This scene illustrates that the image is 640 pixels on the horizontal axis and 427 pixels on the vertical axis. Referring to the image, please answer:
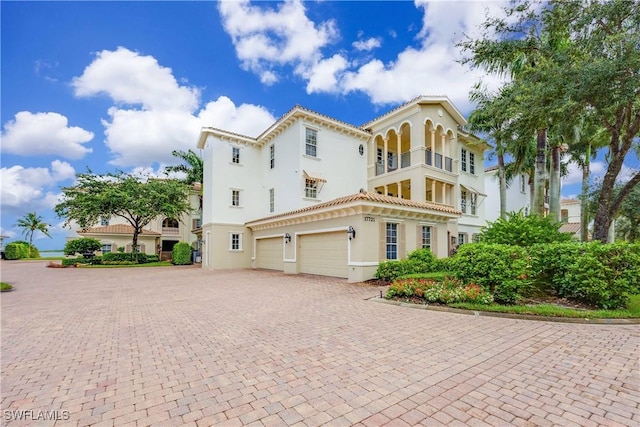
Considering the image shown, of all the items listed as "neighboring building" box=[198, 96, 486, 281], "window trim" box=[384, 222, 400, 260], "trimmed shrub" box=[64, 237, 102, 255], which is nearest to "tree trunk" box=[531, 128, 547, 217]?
"neighboring building" box=[198, 96, 486, 281]

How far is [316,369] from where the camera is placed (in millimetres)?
3934

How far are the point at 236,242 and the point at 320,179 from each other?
305 inches

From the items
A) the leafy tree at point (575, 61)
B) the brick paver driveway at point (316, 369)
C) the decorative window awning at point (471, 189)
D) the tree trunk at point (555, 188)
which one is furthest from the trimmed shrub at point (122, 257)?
the tree trunk at point (555, 188)

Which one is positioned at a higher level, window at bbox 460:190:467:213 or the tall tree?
the tall tree

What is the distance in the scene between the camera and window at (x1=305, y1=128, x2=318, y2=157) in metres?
18.7

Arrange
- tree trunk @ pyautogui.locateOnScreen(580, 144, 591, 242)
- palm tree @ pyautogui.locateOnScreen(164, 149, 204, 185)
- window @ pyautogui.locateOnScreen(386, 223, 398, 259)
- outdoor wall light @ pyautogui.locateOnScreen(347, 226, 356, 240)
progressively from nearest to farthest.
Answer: outdoor wall light @ pyautogui.locateOnScreen(347, 226, 356, 240), window @ pyautogui.locateOnScreen(386, 223, 398, 259), tree trunk @ pyautogui.locateOnScreen(580, 144, 591, 242), palm tree @ pyautogui.locateOnScreen(164, 149, 204, 185)

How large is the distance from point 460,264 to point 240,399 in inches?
280

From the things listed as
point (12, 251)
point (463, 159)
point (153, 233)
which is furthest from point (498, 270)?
point (12, 251)

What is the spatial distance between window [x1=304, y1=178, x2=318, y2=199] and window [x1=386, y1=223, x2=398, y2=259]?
22.0 ft

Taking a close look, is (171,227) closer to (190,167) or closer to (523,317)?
(190,167)

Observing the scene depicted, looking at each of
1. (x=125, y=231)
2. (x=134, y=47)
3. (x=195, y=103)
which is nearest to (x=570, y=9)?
(x=134, y=47)

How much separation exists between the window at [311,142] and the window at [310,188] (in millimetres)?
1687

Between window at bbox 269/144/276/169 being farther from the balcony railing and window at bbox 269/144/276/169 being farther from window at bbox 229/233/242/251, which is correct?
the balcony railing

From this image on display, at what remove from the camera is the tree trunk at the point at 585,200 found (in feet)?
65.7
